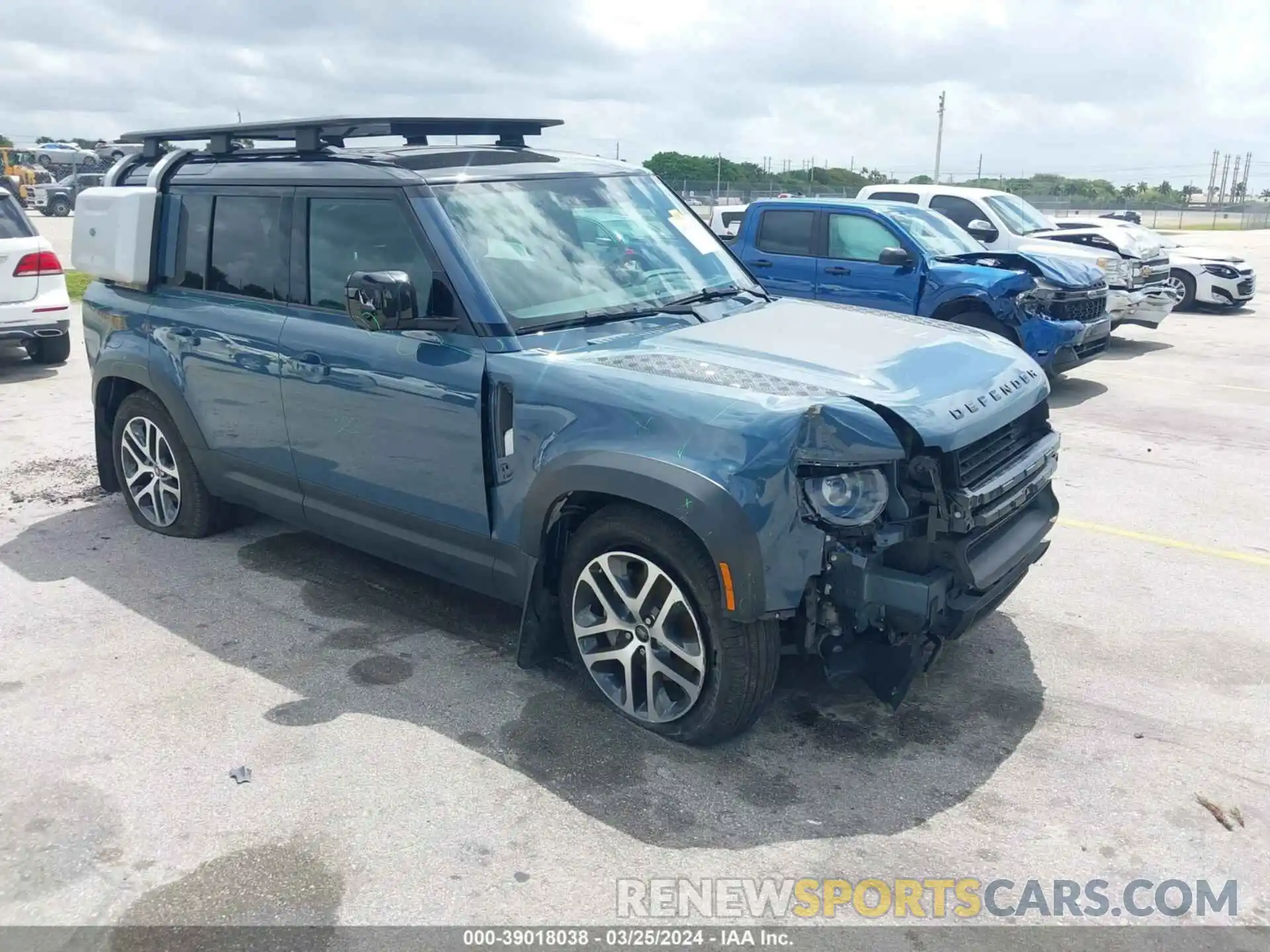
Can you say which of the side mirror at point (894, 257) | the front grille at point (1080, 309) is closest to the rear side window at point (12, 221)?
the side mirror at point (894, 257)

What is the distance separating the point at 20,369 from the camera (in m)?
10.4

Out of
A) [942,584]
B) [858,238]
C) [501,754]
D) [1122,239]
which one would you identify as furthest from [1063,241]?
[501,754]

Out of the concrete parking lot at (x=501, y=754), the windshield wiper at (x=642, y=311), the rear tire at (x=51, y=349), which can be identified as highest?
the windshield wiper at (x=642, y=311)

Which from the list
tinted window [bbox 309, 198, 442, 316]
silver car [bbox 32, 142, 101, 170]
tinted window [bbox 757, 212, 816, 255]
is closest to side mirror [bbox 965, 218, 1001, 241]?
tinted window [bbox 757, 212, 816, 255]

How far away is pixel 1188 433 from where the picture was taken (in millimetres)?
8398

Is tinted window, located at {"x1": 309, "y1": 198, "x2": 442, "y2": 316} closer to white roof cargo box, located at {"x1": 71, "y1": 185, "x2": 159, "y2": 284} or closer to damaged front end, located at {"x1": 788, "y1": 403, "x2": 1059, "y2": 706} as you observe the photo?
white roof cargo box, located at {"x1": 71, "y1": 185, "x2": 159, "y2": 284}

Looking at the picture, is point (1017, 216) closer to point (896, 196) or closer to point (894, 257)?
point (896, 196)

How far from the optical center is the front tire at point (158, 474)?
561cm

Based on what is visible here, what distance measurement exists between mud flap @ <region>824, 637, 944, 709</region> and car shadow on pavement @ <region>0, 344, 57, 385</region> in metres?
8.96

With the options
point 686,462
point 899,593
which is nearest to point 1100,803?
point 899,593

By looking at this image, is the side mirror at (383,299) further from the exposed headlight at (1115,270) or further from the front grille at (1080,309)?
the exposed headlight at (1115,270)

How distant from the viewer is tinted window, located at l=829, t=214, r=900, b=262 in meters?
10.1

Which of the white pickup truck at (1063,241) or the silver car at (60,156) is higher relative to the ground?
the silver car at (60,156)

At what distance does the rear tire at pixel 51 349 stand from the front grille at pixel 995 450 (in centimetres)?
922
